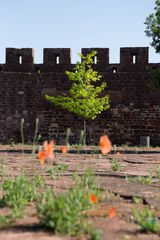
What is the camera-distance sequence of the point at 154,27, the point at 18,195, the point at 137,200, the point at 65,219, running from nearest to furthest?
1. the point at 65,219
2. the point at 18,195
3. the point at 137,200
4. the point at 154,27

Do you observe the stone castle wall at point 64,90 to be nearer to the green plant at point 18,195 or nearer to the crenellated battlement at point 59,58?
the crenellated battlement at point 59,58

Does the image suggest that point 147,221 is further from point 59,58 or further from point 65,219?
point 59,58

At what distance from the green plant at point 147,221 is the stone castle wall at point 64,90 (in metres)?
15.2

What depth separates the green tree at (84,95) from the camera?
1800 centimetres

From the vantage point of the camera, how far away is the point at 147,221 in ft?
10.6

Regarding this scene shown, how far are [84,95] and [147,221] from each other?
48.7ft

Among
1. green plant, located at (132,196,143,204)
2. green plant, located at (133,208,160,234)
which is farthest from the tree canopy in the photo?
green plant, located at (133,208,160,234)

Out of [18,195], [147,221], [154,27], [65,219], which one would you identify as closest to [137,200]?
[147,221]

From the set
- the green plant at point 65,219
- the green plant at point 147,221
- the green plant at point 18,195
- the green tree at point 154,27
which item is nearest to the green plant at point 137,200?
the green plant at point 147,221

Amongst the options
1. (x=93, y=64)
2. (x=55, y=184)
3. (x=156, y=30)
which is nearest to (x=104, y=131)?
(x=93, y=64)

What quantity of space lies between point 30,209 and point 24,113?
15.5 metres

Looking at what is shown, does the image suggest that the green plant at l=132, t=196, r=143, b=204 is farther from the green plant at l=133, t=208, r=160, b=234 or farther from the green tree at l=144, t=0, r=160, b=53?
the green tree at l=144, t=0, r=160, b=53

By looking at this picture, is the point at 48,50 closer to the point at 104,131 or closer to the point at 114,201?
the point at 104,131

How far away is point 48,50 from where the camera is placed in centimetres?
1884
